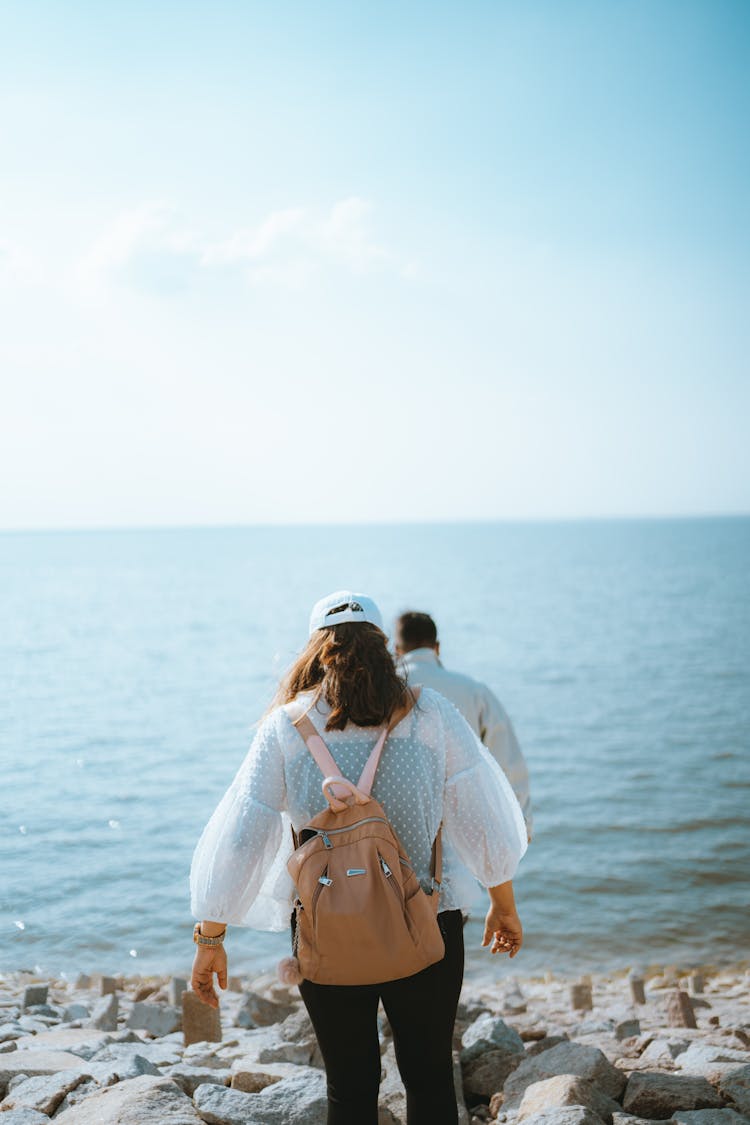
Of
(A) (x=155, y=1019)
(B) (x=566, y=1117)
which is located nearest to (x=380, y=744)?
(B) (x=566, y=1117)

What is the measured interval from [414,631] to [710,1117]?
2.32 metres

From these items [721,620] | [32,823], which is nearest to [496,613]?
[721,620]

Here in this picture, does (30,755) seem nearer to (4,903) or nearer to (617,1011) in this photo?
(4,903)

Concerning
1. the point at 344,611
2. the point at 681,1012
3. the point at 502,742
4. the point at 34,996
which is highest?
the point at 344,611

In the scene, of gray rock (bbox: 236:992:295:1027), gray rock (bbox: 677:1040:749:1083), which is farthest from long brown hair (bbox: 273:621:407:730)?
gray rock (bbox: 236:992:295:1027)

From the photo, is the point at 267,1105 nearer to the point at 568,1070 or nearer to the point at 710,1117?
the point at 568,1070

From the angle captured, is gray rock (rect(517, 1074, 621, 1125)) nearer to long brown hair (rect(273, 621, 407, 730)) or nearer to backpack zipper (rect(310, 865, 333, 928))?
backpack zipper (rect(310, 865, 333, 928))

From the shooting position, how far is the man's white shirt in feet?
16.1

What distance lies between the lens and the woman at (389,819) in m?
2.87

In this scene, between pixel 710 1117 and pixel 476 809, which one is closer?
pixel 476 809

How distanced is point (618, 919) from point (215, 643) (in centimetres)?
3276

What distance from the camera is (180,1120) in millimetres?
3529

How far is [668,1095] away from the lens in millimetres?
4027

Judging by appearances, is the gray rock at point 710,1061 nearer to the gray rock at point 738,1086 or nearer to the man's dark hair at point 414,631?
the gray rock at point 738,1086
